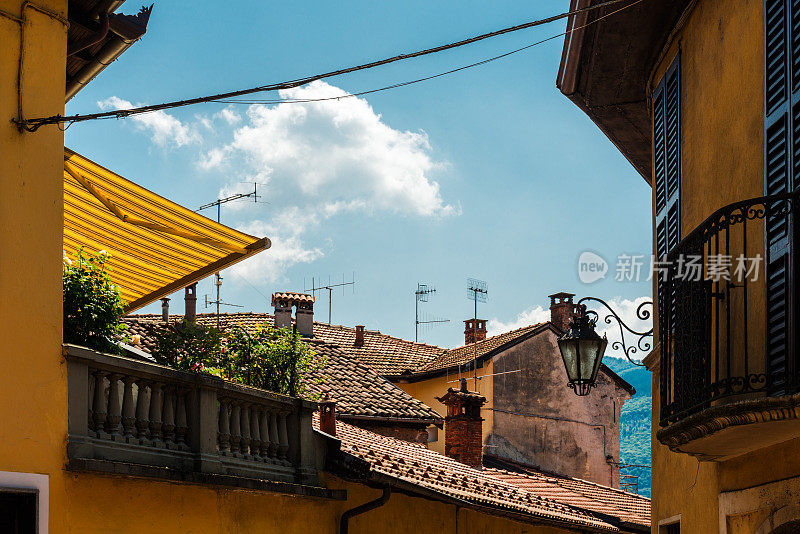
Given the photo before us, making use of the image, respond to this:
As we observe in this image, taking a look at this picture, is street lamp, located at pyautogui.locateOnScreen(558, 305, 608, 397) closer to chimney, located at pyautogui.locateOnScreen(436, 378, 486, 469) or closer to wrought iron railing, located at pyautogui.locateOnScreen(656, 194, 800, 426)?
wrought iron railing, located at pyautogui.locateOnScreen(656, 194, 800, 426)

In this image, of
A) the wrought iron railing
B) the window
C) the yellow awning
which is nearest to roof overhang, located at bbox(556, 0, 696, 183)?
the wrought iron railing

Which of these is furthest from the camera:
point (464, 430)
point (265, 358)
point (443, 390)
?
point (443, 390)

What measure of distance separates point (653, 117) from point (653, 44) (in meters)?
0.79

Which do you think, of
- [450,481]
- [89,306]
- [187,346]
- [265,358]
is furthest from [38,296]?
[450,481]

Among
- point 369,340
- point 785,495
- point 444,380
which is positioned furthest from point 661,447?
point 369,340

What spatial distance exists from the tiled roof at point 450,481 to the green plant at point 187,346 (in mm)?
2392

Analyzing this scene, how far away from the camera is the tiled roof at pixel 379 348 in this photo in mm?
30453

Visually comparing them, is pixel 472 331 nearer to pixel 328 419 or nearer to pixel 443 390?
pixel 443 390

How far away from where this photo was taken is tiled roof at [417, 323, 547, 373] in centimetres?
2978

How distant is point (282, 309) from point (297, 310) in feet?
3.38

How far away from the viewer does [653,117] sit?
10656 millimetres

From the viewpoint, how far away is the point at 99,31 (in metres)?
8.99

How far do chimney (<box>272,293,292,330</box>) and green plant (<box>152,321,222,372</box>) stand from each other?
15236 millimetres

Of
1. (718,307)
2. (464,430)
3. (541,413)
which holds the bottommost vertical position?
(464,430)
